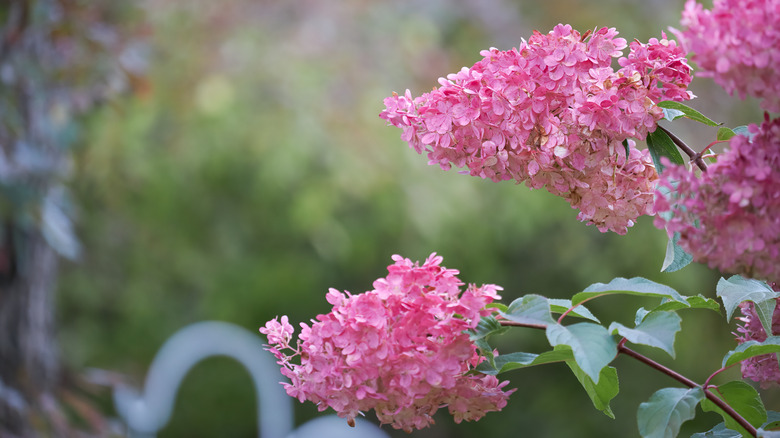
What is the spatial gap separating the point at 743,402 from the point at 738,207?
22cm

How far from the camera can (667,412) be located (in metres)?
0.54

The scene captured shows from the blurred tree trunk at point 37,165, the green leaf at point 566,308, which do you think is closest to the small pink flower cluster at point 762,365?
the green leaf at point 566,308

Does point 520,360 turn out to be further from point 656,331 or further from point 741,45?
point 741,45

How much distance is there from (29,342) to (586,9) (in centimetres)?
249

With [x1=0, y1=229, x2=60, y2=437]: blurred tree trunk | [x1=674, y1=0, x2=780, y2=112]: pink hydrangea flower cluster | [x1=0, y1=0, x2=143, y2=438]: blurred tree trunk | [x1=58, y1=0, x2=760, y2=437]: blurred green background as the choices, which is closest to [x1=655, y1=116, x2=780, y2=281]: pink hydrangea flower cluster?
[x1=674, y1=0, x2=780, y2=112]: pink hydrangea flower cluster

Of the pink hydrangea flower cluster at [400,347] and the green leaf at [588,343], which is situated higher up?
the pink hydrangea flower cluster at [400,347]

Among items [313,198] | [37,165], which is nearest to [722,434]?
Result: [37,165]

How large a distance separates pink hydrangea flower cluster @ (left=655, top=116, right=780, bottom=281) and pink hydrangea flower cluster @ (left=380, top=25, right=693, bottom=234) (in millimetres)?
116

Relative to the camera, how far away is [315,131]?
292cm

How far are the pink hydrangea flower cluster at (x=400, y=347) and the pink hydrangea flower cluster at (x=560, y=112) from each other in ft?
0.35

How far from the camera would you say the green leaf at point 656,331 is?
0.49 meters

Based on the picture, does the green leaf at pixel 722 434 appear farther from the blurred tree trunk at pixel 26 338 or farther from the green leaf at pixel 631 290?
the blurred tree trunk at pixel 26 338

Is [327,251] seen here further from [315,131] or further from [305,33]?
[305,33]

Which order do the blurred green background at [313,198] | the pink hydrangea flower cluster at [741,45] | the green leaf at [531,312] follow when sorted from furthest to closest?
the blurred green background at [313,198]
the green leaf at [531,312]
the pink hydrangea flower cluster at [741,45]
